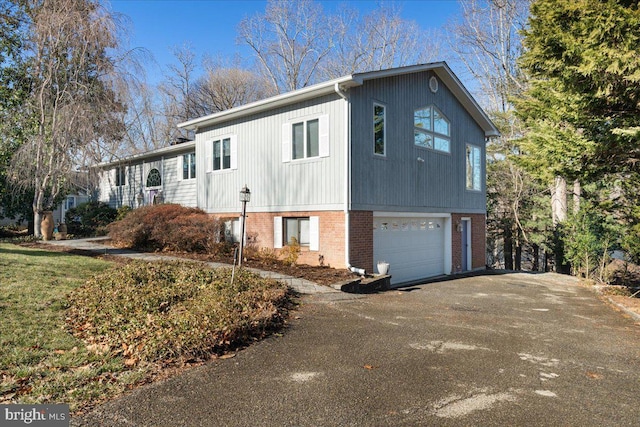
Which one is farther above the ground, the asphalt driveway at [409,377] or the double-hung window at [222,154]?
the double-hung window at [222,154]

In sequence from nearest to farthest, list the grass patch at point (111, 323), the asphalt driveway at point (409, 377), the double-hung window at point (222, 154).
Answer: the asphalt driveway at point (409, 377)
the grass patch at point (111, 323)
the double-hung window at point (222, 154)

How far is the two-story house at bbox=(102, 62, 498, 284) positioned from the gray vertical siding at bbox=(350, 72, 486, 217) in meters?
0.04

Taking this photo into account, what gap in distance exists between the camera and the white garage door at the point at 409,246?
1277 centimetres

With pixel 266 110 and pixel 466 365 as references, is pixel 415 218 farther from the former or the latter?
pixel 466 365

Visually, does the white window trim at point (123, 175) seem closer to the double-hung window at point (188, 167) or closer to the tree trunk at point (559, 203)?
the double-hung window at point (188, 167)

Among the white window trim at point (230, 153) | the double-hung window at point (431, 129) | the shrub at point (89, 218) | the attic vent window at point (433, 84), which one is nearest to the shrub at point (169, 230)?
the white window trim at point (230, 153)

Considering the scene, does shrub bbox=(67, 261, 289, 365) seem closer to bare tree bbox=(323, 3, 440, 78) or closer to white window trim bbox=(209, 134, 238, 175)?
white window trim bbox=(209, 134, 238, 175)

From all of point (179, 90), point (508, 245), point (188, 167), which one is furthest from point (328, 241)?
point (179, 90)

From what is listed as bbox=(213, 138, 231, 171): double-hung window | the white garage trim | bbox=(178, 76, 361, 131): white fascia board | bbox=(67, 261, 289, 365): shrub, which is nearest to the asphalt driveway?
bbox=(67, 261, 289, 365): shrub

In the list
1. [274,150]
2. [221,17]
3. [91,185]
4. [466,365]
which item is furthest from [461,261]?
[221,17]

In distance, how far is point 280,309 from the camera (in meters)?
7.26

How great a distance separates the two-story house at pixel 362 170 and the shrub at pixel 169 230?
133 centimetres

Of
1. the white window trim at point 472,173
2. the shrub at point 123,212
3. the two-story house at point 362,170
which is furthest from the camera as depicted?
the shrub at point 123,212

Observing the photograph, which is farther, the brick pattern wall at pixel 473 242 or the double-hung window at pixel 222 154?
the brick pattern wall at pixel 473 242
